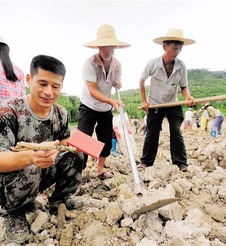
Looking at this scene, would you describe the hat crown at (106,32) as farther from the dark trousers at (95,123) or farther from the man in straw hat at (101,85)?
the dark trousers at (95,123)

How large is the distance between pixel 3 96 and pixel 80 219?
1.13 meters

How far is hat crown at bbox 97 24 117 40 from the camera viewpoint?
280 centimetres

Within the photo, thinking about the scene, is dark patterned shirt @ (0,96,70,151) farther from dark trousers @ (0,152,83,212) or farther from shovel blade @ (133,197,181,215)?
shovel blade @ (133,197,181,215)

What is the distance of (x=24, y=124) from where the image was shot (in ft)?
6.05

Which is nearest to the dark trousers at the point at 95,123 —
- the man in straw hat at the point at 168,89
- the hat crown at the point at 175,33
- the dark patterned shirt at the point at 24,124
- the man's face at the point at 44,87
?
the man in straw hat at the point at 168,89

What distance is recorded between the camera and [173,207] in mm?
2057

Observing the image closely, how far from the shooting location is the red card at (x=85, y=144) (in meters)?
1.79

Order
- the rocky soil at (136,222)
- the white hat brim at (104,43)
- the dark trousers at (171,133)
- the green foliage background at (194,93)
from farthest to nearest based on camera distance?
1. the green foliage background at (194,93)
2. the dark trousers at (171,133)
3. the white hat brim at (104,43)
4. the rocky soil at (136,222)

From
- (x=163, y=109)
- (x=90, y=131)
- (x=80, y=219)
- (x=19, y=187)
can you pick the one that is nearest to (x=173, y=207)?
(x=80, y=219)

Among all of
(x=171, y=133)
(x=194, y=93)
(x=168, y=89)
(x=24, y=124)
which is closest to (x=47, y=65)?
(x=24, y=124)

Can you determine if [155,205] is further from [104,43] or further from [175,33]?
[175,33]

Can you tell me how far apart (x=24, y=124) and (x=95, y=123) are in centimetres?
132

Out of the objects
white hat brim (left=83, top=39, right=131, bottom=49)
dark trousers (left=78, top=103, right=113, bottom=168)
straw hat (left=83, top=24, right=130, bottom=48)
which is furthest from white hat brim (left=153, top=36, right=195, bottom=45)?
dark trousers (left=78, top=103, right=113, bottom=168)

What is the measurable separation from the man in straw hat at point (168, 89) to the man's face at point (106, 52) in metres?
0.63
